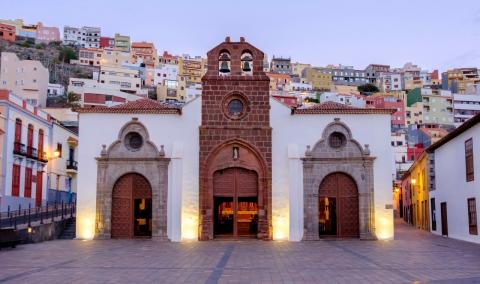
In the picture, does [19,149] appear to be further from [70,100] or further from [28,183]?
[70,100]

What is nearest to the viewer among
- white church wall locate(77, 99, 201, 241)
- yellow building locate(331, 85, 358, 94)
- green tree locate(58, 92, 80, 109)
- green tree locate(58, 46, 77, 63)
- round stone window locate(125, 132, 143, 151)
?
white church wall locate(77, 99, 201, 241)

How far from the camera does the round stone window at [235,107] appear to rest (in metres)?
27.5

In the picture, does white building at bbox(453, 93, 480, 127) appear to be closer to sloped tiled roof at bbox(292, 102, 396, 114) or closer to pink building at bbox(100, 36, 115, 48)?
sloped tiled roof at bbox(292, 102, 396, 114)

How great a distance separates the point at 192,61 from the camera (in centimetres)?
15088

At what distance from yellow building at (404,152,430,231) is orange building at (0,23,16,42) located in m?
113

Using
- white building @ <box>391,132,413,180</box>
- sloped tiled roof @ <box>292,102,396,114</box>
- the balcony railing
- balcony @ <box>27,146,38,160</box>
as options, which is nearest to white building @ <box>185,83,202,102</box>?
white building @ <box>391,132,413,180</box>

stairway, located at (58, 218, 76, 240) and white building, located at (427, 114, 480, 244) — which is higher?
white building, located at (427, 114, 480, 244)

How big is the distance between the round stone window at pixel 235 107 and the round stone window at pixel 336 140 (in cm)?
460

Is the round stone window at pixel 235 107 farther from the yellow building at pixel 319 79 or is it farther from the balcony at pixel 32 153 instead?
the yellow building at pixel 319 79

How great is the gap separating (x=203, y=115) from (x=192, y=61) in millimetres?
125928

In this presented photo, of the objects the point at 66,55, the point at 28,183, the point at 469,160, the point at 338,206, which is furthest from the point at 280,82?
the point at 469,160

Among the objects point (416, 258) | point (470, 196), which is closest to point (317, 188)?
point (470, 196)

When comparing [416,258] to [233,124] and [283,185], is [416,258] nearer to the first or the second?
[283,185]

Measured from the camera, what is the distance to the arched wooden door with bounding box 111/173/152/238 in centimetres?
2684
